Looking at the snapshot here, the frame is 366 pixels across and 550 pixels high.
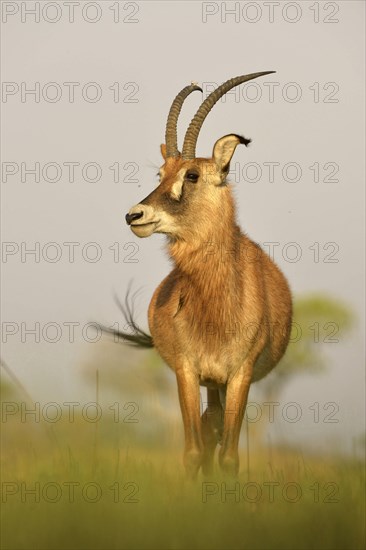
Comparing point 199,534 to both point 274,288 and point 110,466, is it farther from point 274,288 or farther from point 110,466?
point 274,288

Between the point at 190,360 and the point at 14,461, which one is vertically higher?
the point at 190,360

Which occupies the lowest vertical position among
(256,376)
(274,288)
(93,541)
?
(93,541)

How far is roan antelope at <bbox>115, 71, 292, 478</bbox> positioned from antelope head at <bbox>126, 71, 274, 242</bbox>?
1 cm

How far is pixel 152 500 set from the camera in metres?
8.10

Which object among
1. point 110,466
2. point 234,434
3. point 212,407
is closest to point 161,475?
point 110,466

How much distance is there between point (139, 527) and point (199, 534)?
0.42 metres

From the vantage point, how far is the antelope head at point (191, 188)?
11078 millimetres

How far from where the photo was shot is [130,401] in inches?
468

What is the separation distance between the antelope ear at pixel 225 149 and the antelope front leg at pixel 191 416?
2.18 meters

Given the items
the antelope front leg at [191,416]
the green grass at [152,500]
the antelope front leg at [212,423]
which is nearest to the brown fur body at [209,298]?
the antelope front leg at [191,416]

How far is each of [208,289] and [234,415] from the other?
1358mm

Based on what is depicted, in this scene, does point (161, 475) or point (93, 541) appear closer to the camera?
point (93, 541)

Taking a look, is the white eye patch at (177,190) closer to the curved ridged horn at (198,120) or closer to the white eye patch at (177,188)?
the white eye patch at (177,188)

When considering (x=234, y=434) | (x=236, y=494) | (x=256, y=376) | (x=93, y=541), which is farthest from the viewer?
(x=256, y=376)
